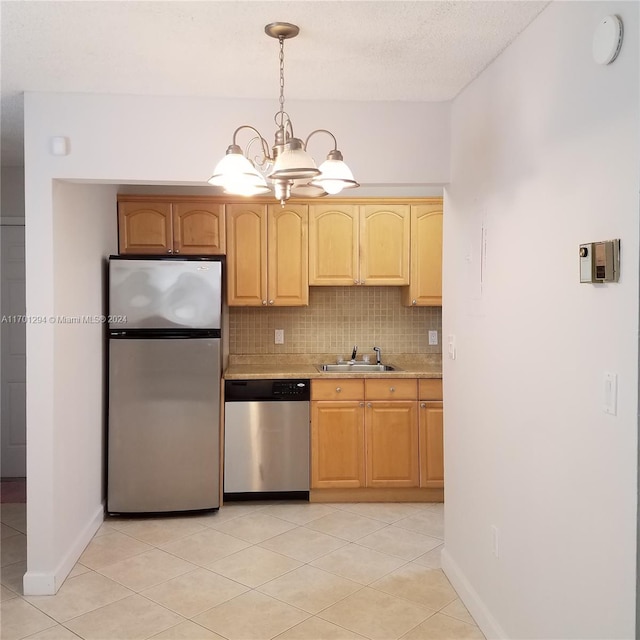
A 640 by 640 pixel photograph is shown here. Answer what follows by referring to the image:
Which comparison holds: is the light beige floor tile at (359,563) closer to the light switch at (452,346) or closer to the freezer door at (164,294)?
the light switch at (452,346)

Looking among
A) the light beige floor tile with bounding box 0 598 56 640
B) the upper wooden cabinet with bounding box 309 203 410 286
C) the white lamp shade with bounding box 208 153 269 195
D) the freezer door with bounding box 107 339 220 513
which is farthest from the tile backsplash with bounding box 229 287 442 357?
the white lamp shade with bounding box 208 153 269 195

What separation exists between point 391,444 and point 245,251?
1801mm

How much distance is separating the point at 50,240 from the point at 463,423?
2289 millimetres

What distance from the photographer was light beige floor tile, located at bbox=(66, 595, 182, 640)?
2.87 m

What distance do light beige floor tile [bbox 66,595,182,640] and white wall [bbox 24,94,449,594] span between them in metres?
0.39

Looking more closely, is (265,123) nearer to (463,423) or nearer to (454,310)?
(454,310)

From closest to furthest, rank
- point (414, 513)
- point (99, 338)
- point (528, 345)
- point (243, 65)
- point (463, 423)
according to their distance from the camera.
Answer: point (528, 345) < point (243, 65) < point (463, 423) < point (99, 338) < point (414, 513)

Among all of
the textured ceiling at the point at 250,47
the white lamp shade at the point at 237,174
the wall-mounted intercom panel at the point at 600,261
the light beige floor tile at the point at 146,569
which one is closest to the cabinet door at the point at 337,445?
the light beige floor tile at the point at 146,569

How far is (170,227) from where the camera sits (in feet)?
15.5

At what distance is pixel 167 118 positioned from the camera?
3.28m

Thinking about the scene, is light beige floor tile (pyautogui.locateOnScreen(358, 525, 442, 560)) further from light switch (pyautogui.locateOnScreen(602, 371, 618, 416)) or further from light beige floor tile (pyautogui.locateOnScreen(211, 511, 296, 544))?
light switch (pyautogui.locateOnScreen(602, 371, 618, 416))

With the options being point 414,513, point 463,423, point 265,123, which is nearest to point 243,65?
point 265,123

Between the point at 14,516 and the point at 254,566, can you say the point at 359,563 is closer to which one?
the point at 254,566

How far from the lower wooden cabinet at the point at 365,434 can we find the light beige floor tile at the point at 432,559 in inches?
36.6
